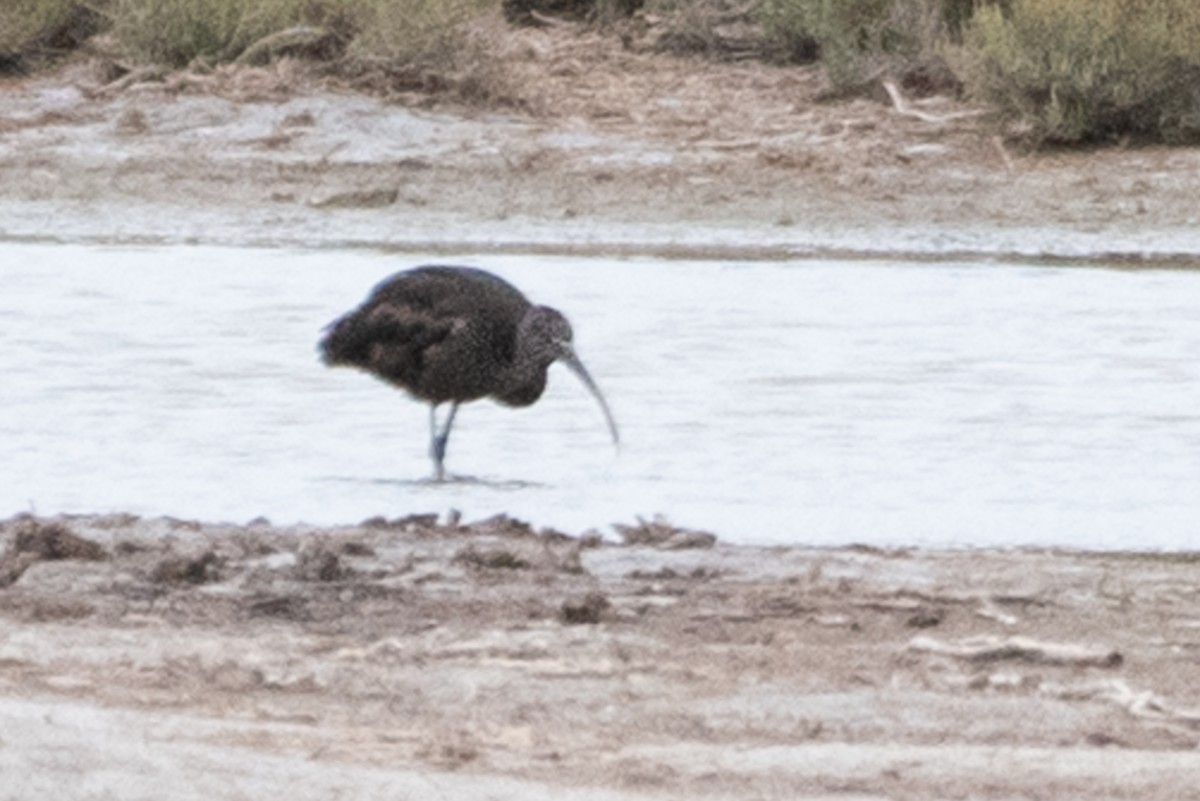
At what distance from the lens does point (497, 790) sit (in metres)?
5.80

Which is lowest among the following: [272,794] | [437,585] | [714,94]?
[714,94]

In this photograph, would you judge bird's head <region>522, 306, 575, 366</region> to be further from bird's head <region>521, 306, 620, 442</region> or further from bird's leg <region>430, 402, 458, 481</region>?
bird's leg <region>430, 402, 458, 481</region>

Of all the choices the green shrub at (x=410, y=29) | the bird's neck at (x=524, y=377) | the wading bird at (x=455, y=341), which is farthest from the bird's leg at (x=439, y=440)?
the green shrub at (x=410, y=29)

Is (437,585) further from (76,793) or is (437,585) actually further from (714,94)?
(714,94)

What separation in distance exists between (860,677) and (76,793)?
1988mm

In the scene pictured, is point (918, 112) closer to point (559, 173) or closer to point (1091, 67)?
point (1091, 67)

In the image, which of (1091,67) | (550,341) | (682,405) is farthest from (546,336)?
(1091,67)

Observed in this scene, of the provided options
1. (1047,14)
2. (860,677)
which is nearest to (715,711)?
(860,677)

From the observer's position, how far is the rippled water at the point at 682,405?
394 inches

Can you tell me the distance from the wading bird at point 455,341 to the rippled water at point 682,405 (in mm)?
219

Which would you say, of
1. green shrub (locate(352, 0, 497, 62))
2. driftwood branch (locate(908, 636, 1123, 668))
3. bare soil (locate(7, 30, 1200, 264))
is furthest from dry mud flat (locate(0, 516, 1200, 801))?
green shrub (locate(352, 0, 497, 62))

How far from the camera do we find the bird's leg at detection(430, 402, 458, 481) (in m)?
10.7

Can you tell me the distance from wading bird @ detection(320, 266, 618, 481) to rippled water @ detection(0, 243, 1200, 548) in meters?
0.22

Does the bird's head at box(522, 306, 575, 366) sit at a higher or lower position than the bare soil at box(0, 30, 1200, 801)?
lower
